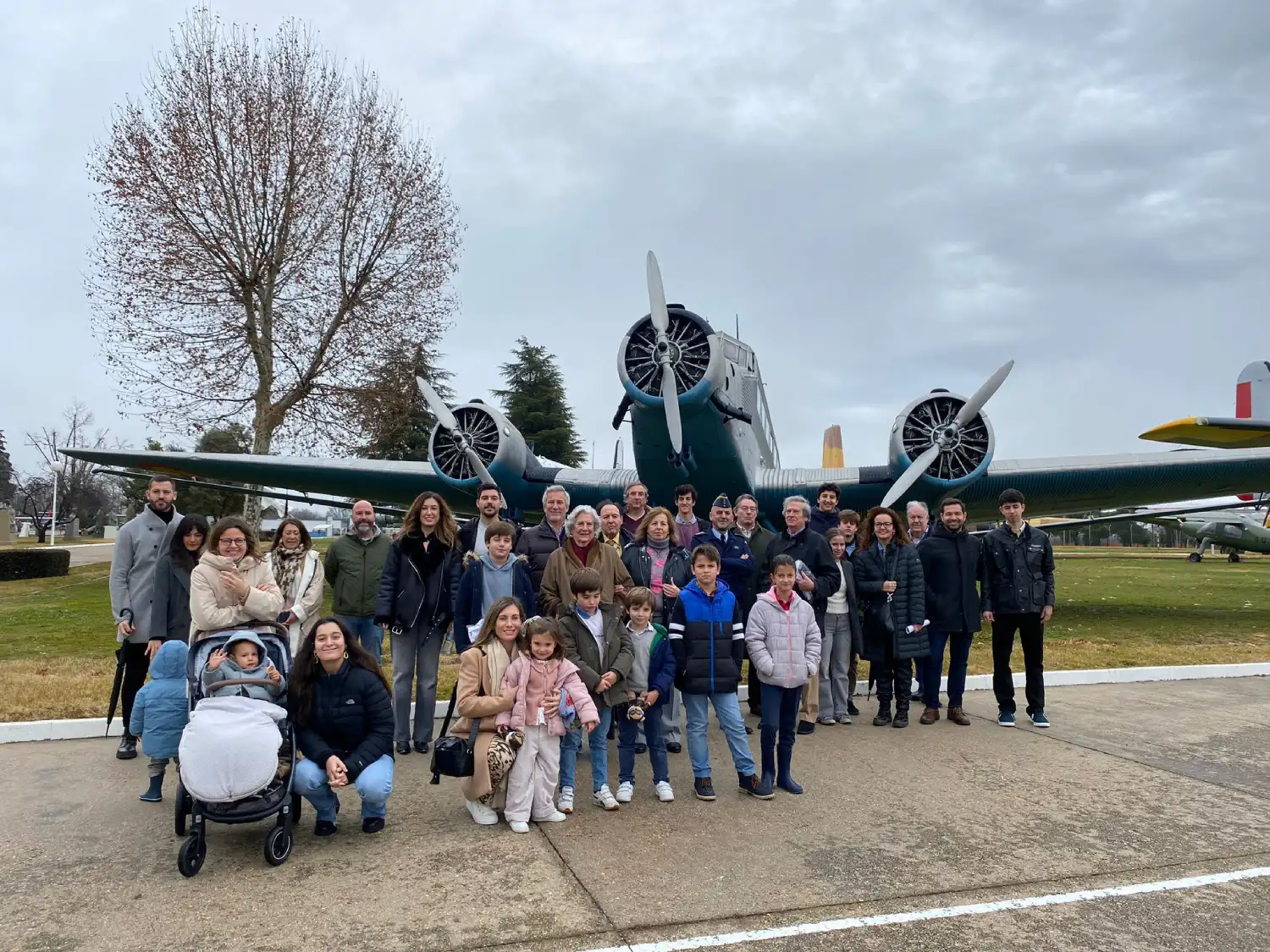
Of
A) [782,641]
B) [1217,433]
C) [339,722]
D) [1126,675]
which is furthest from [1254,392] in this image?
[339,722]

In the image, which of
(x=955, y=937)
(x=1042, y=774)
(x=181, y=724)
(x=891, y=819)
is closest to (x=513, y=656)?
(x=181, y=724)

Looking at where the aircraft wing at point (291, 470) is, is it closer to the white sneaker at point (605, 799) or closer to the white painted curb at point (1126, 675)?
the white painted curb at point (1126, 675)

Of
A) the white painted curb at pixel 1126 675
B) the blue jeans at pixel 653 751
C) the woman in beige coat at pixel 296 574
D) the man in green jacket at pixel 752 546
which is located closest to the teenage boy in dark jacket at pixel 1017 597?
the white painted curb at pixel 1126 675

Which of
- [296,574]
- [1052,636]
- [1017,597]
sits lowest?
[1052,636]

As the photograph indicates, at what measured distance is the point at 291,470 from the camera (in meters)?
15.2

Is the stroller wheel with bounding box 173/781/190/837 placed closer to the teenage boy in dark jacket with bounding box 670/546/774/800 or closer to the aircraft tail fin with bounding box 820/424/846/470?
the teenage boy in dark jacket with bounding box 670/546/774/800

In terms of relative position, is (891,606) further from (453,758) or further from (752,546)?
(453,758)

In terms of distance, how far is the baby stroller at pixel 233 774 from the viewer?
3.49 metres

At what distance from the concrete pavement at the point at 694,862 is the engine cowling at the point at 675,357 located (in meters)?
6.28

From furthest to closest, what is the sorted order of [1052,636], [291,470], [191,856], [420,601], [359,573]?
[291,470] → [1052,636] → [359,573] → [420,601] → [191,856]

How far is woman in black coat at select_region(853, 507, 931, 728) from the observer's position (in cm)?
639

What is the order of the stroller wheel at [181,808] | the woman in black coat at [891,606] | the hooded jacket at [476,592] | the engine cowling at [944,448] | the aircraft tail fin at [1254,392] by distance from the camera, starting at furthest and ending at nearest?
the aircraft tail fin at [1254,392] → the engine cowling at [944,448] → the woman in black coat at [891,606] → the hooded jacket at [476,592] → the stroller wheel at [181,808]

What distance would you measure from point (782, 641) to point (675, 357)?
6717 millimetres

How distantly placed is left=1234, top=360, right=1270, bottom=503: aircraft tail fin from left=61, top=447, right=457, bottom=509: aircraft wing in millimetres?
18960
